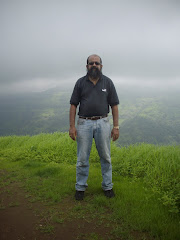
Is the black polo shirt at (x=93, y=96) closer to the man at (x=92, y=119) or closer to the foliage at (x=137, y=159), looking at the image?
the man at (x=92, y=119)

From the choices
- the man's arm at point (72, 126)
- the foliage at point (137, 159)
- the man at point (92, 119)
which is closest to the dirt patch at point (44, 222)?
the man at point (92, 119)

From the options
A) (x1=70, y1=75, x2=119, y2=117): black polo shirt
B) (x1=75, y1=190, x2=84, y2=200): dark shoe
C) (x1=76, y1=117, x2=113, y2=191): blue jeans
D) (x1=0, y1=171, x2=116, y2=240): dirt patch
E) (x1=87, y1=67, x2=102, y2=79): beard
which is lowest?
(x1=0, y1=171, x2=116, y2=240): dirt patch

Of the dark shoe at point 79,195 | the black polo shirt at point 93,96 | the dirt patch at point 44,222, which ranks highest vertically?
the black polo shirt at point 93,96

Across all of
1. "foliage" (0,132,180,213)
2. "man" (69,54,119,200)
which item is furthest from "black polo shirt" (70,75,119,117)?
"foliage" (0,132,180,213)

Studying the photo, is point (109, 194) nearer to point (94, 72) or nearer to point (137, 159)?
point (137, 159)

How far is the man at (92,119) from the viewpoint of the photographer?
13.8 feet

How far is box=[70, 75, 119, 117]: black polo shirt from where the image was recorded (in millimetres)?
4203

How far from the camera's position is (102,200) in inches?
161

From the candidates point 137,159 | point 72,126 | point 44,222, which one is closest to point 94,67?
point 72,126

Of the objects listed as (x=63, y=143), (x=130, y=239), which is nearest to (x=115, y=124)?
(x=130, y=239)

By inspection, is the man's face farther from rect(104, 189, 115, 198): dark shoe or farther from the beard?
rect(104, 189, 115, 198): dark shoe

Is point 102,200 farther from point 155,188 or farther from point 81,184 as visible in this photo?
point 155,188

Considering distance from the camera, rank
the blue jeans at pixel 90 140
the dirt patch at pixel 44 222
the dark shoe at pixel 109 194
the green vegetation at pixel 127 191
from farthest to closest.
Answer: the dark shoe at pixel 109 194 → the blue jeans at pixel 90 140 → the green vegetation at pixel 127 191 → the dirt patch at pixel 44 222

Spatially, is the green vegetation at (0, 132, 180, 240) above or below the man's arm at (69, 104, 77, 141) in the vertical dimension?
below
